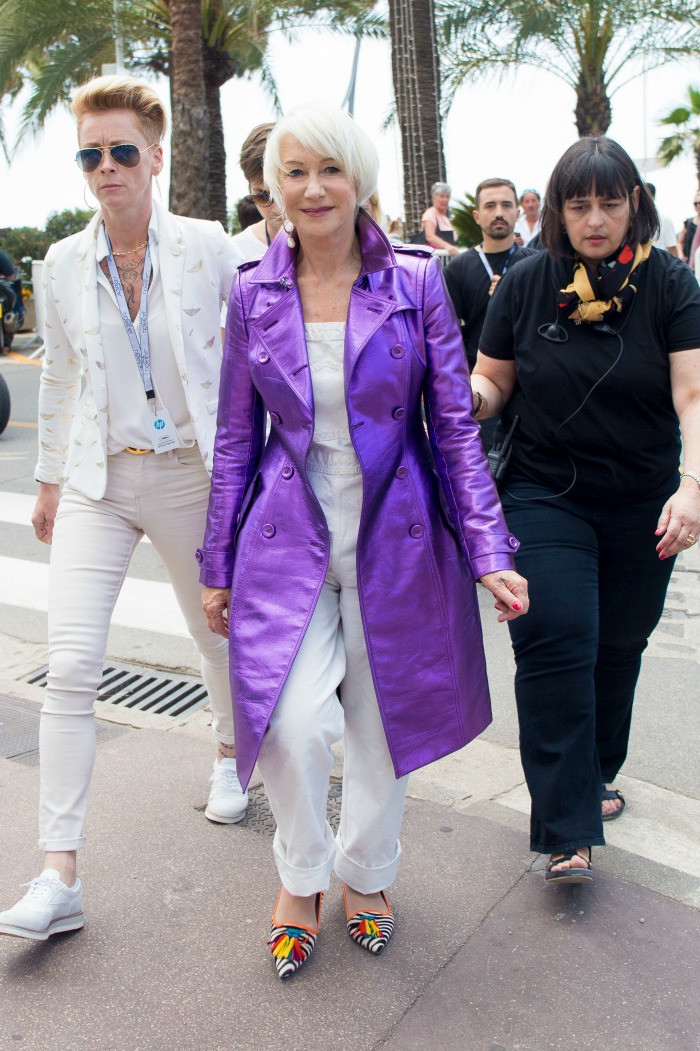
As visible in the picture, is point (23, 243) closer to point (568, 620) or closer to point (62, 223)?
point (62, 223)

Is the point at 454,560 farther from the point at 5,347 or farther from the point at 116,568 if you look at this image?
the point at 5,347

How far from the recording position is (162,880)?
10.2 feet

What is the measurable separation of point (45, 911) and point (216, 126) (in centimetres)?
1775

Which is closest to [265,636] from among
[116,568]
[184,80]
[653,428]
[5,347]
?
[116,568]

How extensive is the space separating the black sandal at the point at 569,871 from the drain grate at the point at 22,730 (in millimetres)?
1841

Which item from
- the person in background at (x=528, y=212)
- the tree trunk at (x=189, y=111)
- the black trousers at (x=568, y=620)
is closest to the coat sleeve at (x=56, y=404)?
the black trousers at (x=568, y=620)

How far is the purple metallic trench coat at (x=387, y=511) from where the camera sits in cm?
253

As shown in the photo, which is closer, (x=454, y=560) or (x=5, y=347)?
(x=454, y=560)

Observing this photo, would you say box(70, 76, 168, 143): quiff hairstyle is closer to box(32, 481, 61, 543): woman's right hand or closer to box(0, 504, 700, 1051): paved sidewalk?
box(32, 481, 61, 543): woman's right hand

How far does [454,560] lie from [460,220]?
13.1 m

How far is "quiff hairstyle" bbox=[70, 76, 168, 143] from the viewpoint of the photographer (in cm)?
299

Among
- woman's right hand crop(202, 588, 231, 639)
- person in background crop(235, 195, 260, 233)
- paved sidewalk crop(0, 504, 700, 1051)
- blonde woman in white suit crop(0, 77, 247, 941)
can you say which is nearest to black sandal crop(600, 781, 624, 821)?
paved sidewalk crop(0, 504, 700, 1051)

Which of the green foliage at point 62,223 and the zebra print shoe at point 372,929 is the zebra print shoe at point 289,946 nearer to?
the zebra print shoe at point 372,929

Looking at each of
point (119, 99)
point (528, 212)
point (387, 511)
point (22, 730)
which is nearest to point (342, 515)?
point (387, 511)
